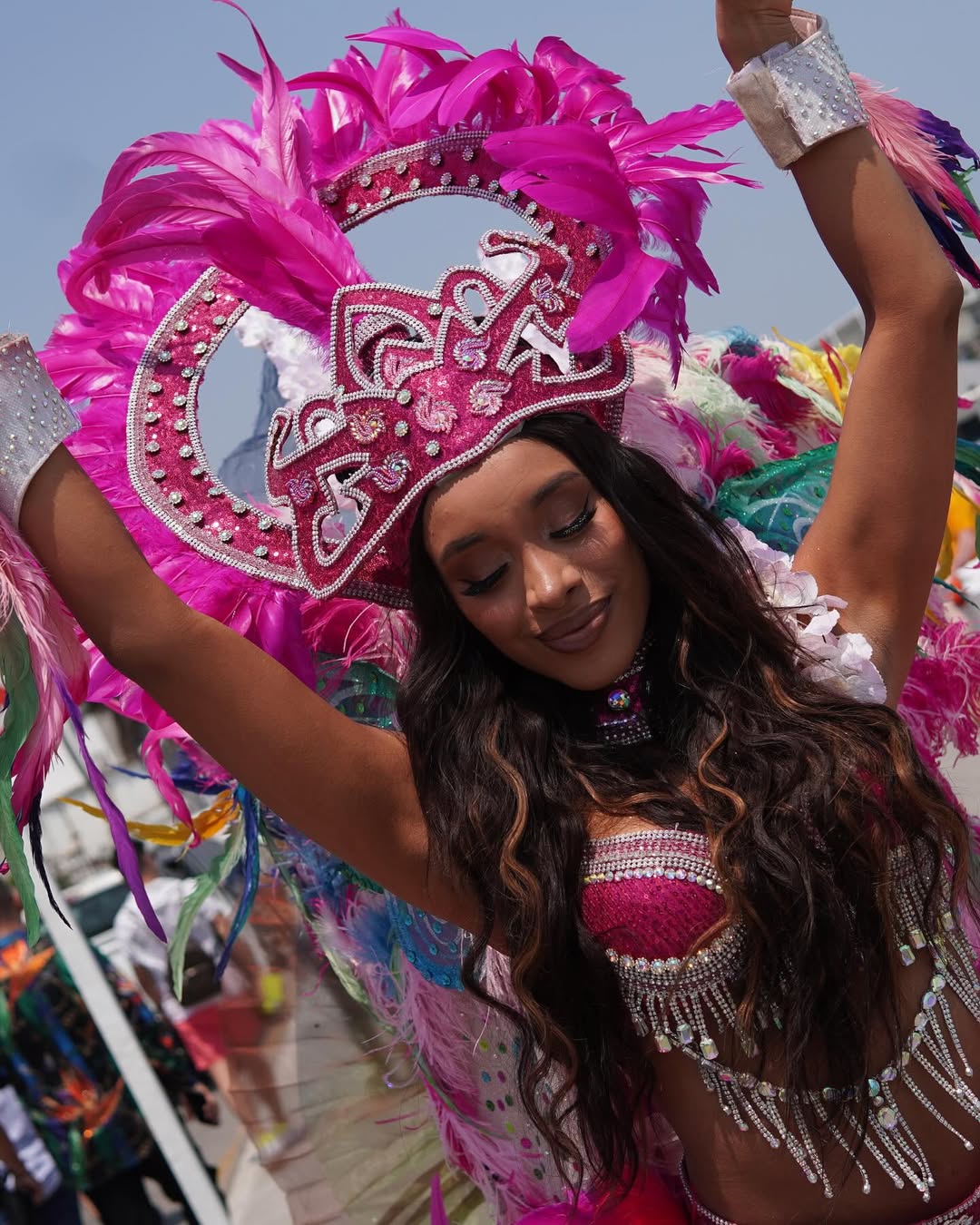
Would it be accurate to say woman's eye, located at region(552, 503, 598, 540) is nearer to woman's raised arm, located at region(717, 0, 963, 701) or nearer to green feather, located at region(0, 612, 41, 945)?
woman's raised arm, located at region(717, 0, 963, 701)

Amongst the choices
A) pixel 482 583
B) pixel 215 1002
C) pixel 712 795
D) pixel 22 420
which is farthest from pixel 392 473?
pixel 215 1002

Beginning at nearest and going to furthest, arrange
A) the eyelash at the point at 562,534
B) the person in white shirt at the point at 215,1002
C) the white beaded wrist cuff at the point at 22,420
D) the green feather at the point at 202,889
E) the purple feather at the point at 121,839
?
the white beaded wrist cuff at the point at 22,420 < the purple feather at the point at 121,839 < the eyelash at the point at 562,534 < the green feather at the point at 202,889 < the person in white shirt at the point at 215,1002

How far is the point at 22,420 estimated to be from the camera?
149 cm

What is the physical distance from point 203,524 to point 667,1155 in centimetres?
122

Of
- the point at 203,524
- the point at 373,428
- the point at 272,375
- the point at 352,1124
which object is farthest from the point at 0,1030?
the point at 373,428

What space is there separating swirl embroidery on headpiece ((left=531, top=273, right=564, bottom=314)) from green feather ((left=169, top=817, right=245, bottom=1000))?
1090 mm

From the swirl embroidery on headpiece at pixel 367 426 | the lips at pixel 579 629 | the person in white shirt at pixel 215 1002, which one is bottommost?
the person in white shirt at pixel 215 1002

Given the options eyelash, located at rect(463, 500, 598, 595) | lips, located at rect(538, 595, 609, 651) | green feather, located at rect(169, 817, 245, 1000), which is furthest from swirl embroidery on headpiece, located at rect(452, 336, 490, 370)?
green feather, located at rect(169, 817, 245, 1000)

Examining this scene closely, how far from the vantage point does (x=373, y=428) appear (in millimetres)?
1792


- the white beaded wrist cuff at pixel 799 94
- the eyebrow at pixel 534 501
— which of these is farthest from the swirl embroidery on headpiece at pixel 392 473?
the white beaded wrist cuff at pixel 799 94

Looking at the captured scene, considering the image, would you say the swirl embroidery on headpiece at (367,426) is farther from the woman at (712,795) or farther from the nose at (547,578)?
the nose at (547,578)

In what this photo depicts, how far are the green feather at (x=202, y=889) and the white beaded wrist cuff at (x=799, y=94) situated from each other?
143 cm

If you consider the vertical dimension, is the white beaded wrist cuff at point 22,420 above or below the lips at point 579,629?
above

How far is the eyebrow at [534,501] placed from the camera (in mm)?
1729
